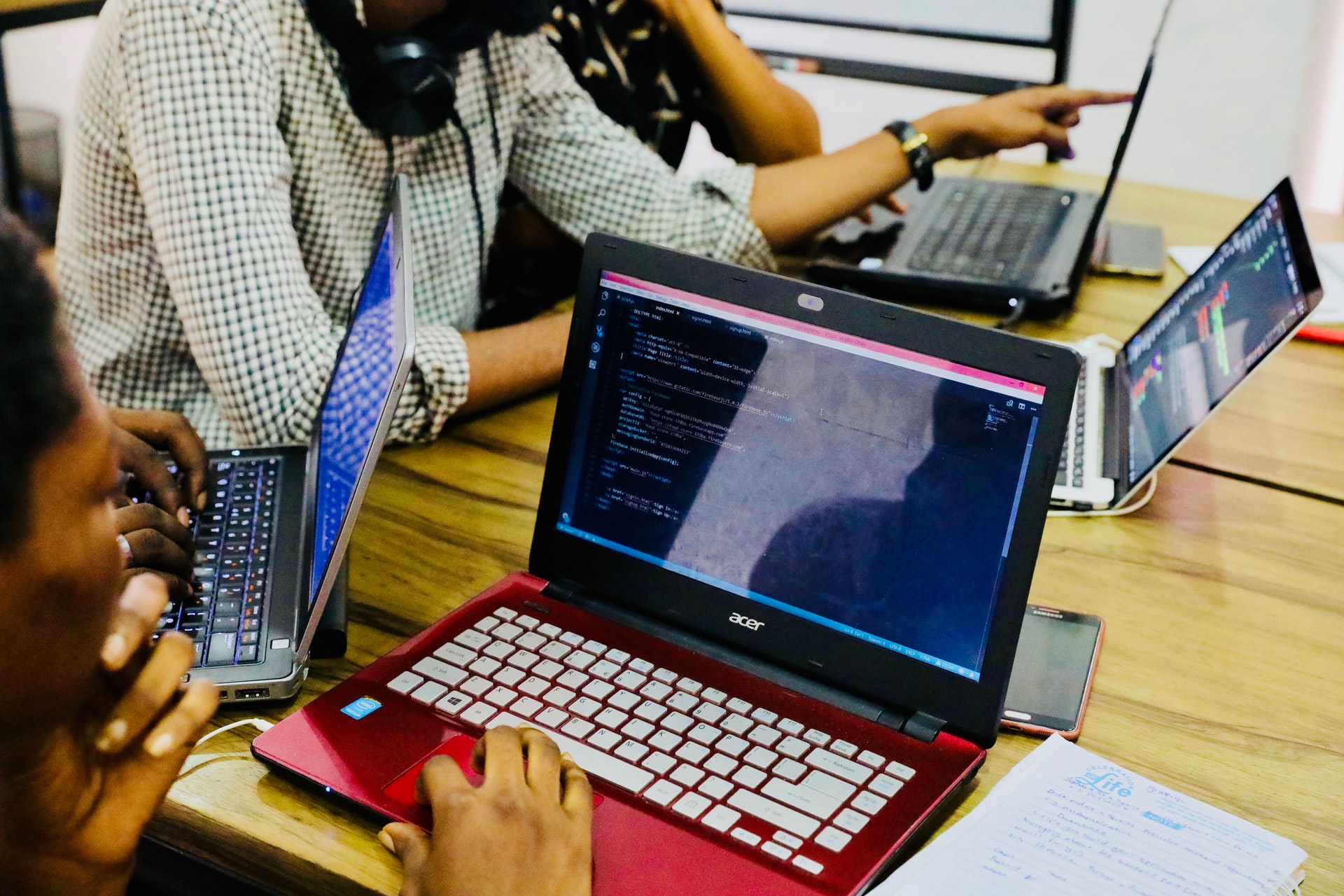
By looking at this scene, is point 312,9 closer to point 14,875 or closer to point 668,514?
point 668,514

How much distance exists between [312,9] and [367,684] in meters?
0.68

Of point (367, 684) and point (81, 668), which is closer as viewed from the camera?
point (81, 668)

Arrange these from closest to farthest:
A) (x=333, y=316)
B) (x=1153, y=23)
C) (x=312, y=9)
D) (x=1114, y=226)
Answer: (x=312, y=9)
(x=333, y=316)
(x=1114, y=226)
(x=1153, y=23)

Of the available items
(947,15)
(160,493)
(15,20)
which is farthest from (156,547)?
(15,20)

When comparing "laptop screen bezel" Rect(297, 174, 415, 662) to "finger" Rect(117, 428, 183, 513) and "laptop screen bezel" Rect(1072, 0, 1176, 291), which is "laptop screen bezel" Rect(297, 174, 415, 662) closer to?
"finger" Rect(117, 428, 183, 513)

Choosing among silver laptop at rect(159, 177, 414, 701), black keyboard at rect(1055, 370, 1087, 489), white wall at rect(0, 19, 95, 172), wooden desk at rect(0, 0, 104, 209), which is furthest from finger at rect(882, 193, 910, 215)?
white wall at rect(0, 19, 95, 172)

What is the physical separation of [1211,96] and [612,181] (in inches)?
77.6

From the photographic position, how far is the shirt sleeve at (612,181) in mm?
1446

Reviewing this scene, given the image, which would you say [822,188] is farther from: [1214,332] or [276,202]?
[276,202]

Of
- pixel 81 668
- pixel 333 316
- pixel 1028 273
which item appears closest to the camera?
pixel 81 668

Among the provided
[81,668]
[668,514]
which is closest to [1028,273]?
[668,514]

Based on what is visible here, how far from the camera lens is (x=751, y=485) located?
0.80m

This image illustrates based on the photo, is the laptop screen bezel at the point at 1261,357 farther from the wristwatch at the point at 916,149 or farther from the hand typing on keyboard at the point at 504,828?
the hand typing on keyboard at the point at 504,828

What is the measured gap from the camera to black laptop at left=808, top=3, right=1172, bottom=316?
4.51ft
